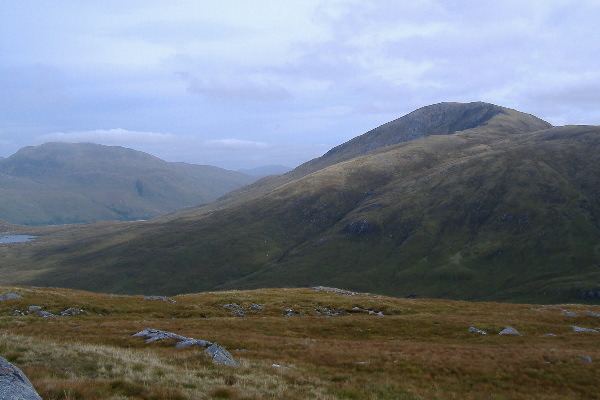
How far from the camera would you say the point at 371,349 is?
112 ft

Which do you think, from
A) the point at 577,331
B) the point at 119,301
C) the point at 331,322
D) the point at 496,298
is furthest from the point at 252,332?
the point at 496,298

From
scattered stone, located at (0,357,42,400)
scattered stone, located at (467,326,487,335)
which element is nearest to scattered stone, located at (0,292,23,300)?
scattered stone, located at (0,357,42,400)

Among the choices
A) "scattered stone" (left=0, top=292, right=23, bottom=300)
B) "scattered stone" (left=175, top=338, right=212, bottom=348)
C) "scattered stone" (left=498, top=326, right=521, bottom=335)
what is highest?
"scattered stone" (left=175, top=338, right=212, bottom=348)

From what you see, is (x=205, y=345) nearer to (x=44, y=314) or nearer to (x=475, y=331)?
(x=44, y=314)

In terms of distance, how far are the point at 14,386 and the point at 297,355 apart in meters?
20.6

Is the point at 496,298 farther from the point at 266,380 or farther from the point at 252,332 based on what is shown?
the point at 266,380

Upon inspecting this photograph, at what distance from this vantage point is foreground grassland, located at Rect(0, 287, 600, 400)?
754 inches

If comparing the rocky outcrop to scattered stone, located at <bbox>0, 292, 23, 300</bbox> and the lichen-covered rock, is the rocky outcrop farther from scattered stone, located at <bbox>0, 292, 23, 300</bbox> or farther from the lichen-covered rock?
the lichen-covered rock

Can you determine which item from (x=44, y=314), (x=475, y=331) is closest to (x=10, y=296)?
(x=44, y=314)

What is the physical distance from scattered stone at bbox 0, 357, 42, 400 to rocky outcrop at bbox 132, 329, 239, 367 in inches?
444

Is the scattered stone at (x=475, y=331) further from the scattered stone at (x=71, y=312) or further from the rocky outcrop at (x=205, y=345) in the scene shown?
the scattered stone at (x=71, y=312)

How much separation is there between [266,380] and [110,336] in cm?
1902

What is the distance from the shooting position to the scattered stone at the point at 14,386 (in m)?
13.2

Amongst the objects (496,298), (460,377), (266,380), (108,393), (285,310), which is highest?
(108,393)
